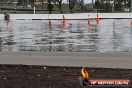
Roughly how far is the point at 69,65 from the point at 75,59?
113cm

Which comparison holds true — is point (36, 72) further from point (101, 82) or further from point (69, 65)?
point (101, 82)

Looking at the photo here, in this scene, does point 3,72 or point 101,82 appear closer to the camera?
point 101,82

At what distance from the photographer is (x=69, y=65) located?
11.5m

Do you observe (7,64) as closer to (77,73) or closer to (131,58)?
(77,73)

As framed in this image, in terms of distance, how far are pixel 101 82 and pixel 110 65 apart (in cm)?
498

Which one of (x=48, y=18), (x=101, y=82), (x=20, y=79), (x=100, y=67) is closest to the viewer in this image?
(x=101, y=82)

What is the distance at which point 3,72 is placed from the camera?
10234 mm

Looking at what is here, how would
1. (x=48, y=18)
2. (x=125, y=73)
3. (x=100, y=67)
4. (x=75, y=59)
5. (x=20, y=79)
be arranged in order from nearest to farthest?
(x=20, y=79) → (x=125, y=73) → (x=100, y=67) → (x=75, y=59) → (x=48, y=18)

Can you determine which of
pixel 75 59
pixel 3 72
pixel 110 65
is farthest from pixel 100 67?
pixel 3 72

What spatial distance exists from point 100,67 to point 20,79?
260cm

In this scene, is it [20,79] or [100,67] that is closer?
[20,79]

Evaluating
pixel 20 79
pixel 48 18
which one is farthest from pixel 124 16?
pixel 20 79

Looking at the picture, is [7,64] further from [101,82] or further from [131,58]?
[101,82]

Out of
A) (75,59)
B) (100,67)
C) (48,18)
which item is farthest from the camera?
(48,18)
